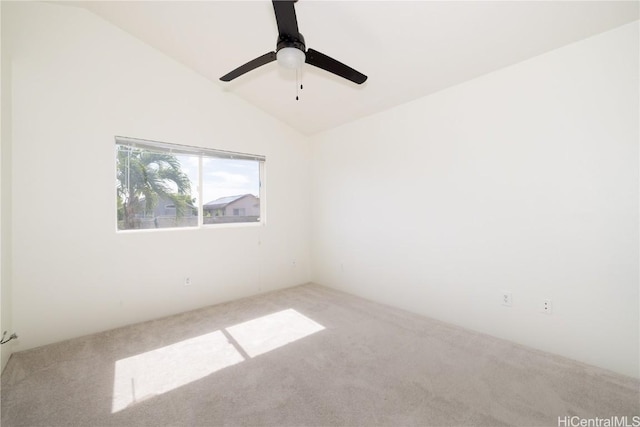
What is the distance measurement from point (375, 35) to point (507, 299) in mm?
2564

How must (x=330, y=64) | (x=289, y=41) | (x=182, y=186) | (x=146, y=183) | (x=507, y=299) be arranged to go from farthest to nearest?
1. (x=182, y=186)
2. (x=146, y=183)
3. (x=507, y=299)
4. (x=330, y=64)
5. (x=289, y=41)

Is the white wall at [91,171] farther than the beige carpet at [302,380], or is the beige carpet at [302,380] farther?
the white wall at [91,171]

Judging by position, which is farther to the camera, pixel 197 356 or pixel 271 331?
pixel 271 331

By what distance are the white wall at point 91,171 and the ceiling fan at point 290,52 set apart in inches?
58.4

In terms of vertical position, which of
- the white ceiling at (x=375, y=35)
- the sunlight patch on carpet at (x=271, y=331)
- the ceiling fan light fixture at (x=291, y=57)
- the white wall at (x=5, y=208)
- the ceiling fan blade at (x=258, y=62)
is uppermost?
the white ceiling at (x=375, y=35)

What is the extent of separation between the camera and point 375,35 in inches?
89.1

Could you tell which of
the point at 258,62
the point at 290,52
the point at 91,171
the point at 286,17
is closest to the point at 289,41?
the point at 290,52

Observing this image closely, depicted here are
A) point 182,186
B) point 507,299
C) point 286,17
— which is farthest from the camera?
point 182,186

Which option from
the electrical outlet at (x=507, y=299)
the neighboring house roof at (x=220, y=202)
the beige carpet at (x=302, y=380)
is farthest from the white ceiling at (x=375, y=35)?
the beige carpet at (x=302, y=380)

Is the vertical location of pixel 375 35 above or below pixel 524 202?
above

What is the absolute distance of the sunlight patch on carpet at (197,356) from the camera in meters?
1.81

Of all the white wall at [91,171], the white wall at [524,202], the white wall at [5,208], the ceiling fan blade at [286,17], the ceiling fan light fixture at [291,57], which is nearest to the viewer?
the ceiling fan blade at [286,17]

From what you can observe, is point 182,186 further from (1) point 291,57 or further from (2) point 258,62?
(1) point 291,57

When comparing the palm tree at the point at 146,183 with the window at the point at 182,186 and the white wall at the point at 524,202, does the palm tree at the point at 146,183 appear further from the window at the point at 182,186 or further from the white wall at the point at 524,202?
the white wall at the point at 524,202
